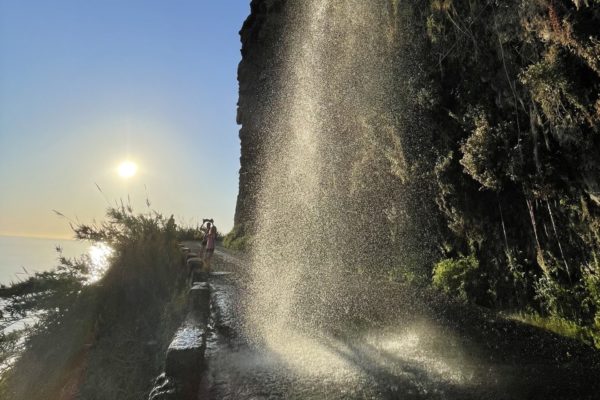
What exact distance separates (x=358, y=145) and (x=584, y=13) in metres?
7.49

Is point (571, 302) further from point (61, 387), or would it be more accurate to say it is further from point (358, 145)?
point (61, 387)

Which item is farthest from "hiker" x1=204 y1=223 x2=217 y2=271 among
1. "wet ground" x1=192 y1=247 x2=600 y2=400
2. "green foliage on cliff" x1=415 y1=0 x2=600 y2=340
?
"green foliage on cliff" x1=415 y1=0 x2=600 y2=340

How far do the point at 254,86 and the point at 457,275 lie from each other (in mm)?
24940

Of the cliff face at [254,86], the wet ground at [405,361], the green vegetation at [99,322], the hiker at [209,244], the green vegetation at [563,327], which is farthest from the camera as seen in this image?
the cliff face at [254,86]

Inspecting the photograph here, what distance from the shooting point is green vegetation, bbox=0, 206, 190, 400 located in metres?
6.34

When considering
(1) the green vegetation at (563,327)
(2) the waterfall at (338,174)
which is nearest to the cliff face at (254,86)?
(2) the waterfall at (338,174)

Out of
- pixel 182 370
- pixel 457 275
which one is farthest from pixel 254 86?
pixel 182 370

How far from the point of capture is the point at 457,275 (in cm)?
766

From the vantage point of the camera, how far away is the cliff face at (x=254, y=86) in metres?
25.3

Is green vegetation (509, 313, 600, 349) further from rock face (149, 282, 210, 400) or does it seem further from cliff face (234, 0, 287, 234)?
cliff face (234, 0, 287, 234)

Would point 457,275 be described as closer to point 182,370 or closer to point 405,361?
point 405,361

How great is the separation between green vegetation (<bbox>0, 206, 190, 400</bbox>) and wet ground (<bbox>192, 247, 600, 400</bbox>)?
1.74m

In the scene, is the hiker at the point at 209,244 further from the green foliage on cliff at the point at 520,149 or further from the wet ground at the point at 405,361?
the green foliage on cliff at the point at 520,149

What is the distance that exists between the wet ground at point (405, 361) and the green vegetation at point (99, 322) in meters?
1.74
